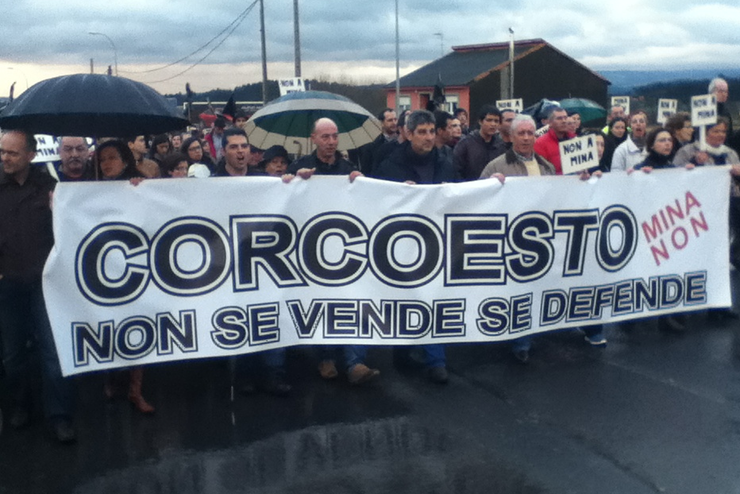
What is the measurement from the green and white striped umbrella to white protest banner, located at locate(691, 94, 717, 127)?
3025 millimetres

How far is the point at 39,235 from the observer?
4.59 meters

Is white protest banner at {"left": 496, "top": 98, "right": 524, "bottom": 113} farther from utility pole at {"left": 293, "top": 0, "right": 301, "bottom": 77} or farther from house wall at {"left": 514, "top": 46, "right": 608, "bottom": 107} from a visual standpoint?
house wall at {"left": 514, "top": 46, "right": 608, "bottom": 107}

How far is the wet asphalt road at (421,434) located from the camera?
13.4 ft

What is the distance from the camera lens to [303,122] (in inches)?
330

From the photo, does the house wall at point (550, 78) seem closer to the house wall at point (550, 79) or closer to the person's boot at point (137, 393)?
the house wall at point (550, 79)

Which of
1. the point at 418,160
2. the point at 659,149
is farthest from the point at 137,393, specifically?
the point at 659,149

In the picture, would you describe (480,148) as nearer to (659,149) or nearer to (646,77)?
(659,149)

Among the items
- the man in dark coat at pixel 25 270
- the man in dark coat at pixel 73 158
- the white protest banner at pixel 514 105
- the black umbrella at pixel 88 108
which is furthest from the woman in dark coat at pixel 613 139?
the man in dark coat at pixel 25 270

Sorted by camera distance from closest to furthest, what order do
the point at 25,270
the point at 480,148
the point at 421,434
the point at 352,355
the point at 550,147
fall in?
1. the point at 25,270
2. the point at 421,434
3. the point at 352,355
4. the point at 550,147
5. the point at 480,148

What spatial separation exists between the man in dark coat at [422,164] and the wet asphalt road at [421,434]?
21 cm

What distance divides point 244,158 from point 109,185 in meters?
1.12

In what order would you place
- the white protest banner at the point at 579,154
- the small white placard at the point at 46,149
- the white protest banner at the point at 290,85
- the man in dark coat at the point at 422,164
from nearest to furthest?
the man in dark coat at the point at 422,164 → the white protest banner at the point at 579,154 → the small white placard at the point at 46,149 → the white protest banner at the point at 290,85

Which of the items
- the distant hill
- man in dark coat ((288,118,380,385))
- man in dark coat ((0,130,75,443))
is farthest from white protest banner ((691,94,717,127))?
the distant hill

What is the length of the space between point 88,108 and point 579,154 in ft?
11.4
